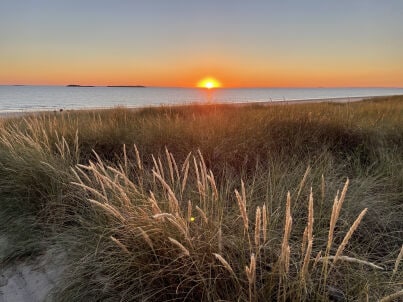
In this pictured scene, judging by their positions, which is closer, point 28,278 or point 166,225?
point 166,225

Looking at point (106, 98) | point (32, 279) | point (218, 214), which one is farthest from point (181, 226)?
point (106, 98)

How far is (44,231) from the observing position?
Answer: 3102 mm

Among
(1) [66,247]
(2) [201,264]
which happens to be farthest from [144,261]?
(1) [66,247]

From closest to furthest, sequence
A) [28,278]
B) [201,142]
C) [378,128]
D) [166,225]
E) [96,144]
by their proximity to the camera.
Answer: [166,225]
[28,278]
[201,142]
[96,144]
[378,128]

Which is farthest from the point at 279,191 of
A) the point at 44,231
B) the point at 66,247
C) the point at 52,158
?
the point at 52,158

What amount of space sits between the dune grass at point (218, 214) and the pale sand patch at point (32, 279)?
0.50 ft

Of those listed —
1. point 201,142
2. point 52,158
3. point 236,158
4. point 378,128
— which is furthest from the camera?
point 378,128

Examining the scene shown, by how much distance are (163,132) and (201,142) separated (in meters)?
0.89

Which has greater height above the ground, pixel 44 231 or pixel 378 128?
pixel 378 128

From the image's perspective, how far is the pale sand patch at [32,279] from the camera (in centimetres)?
260

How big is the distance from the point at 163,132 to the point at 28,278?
3.21 metres

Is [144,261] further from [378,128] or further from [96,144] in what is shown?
[378,128]

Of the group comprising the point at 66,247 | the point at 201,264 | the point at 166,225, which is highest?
the point at 166,225

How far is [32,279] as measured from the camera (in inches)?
108
